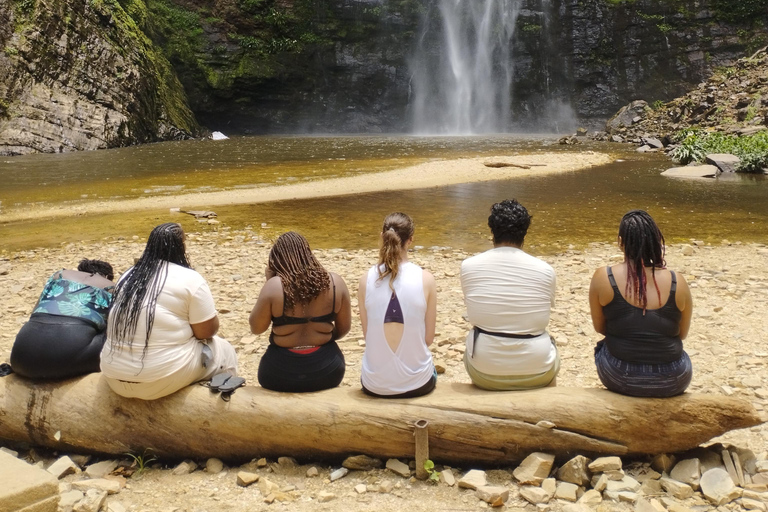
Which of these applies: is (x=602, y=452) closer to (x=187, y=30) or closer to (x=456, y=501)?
(x=456, y=501)

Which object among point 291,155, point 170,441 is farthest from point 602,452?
point 291,155

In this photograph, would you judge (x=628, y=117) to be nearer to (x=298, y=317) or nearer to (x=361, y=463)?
(x=298, y=317)

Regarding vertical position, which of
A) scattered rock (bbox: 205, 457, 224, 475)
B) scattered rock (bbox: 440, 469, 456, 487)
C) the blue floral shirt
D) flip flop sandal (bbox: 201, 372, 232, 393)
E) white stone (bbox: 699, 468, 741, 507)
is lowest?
scattered rock (bbox: 205, 457, 224, 475)

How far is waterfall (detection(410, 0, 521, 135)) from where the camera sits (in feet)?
153

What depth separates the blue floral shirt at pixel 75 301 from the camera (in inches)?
173

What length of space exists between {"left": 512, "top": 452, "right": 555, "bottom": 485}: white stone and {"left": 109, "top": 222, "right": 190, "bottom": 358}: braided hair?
2486mm

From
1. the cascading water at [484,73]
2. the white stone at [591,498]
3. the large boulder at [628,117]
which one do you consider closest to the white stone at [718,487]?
the white stone at [591,498]

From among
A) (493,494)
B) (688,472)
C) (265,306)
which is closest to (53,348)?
(265,306)

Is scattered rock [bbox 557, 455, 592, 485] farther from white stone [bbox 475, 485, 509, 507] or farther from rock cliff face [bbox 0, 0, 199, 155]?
rock cliff face [bbox 0, 0, 199, 155]

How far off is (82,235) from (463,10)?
4073 cm

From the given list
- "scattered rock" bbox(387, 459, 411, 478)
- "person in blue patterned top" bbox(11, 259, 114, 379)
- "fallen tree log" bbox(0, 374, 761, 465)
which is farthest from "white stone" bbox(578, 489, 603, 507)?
"person in blue patterned top" bbox(11, 259, 114, 379)

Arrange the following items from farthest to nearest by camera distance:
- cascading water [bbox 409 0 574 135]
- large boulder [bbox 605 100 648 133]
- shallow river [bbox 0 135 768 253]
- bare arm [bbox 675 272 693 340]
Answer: cascading water [bbox 409 0 574 135], large boulder [bbox 605 100 648 133], shallow river [bbox 0 135 768 253], bare arm [bbox 675 272 693 340]

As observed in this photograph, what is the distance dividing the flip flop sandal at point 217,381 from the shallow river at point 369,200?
21.7 feet

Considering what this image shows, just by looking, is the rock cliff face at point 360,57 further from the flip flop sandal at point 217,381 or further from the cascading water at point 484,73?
the flip flop sandal at point 217,381
